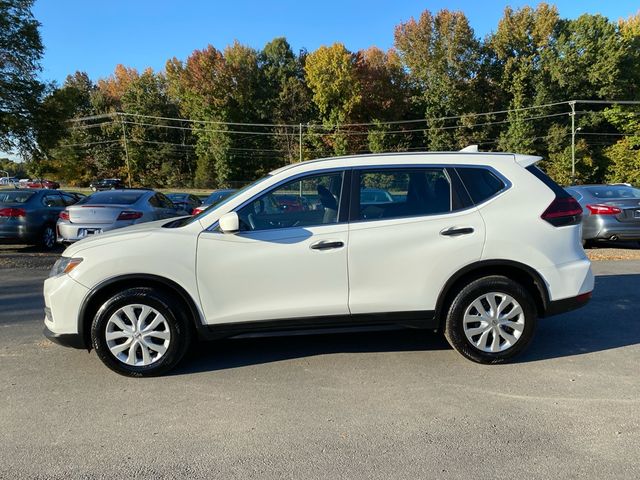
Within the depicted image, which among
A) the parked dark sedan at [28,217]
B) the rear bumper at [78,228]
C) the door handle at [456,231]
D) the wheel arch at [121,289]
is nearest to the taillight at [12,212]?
the parked dark sedan at [28,217]

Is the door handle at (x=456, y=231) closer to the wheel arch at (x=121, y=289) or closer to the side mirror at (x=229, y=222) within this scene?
the side mirror at (x=229, y=222)

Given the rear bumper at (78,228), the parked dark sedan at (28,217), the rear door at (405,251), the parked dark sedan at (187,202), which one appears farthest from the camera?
the parked dark sedan at (187,202)

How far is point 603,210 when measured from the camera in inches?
424

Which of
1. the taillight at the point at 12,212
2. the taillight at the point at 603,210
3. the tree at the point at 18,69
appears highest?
the tree at the point at 18,69

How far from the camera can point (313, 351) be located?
4.73 meters

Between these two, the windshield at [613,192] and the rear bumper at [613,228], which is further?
the windshield at [613,192]

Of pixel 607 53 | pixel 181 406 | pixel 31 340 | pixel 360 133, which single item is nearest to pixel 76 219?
pixel 31 340

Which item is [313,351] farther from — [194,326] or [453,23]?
[453,23]

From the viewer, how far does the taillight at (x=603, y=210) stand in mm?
10695

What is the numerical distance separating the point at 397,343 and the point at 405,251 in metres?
1.20

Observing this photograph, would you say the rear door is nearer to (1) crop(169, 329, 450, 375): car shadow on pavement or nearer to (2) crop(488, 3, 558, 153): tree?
(1) crop(169, 329, 450, 375): car shadow on pavement

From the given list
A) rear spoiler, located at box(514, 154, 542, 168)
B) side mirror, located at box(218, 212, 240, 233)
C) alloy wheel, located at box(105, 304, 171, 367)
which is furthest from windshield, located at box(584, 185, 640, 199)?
alloy wheel, located at box(105, 304, 171, 367)

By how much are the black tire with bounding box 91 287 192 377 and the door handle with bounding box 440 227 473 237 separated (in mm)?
2325

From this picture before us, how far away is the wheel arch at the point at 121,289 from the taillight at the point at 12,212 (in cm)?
829
